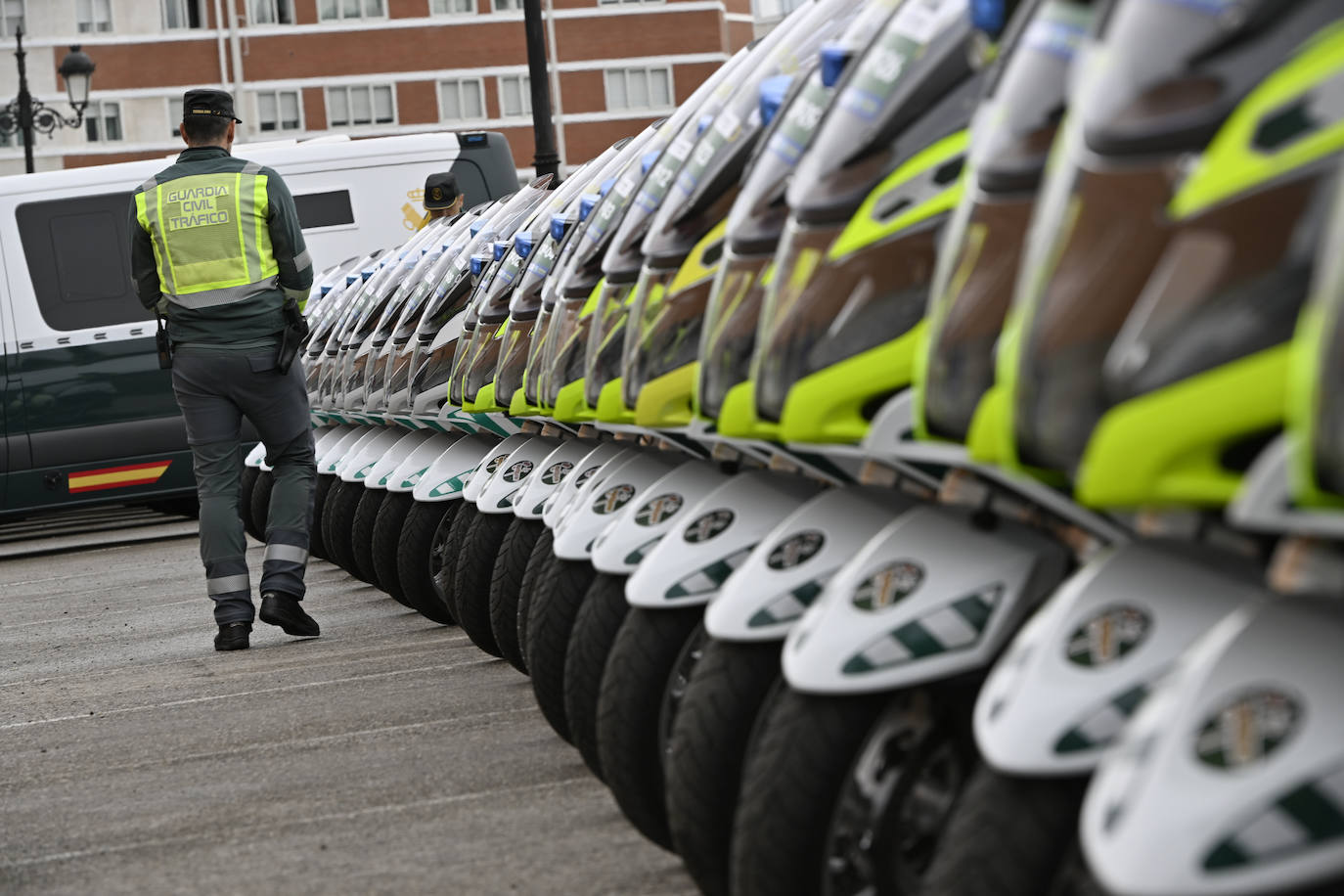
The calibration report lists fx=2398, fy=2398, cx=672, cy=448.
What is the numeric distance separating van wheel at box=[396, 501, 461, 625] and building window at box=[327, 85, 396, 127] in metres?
61.3

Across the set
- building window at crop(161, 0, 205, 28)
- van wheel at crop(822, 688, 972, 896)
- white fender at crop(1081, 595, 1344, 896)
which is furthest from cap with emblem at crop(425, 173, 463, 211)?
building window at crop(161, 0, 205, 28)

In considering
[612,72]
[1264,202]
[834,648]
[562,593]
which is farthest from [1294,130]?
[612,72]

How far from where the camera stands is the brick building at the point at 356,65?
219 feet

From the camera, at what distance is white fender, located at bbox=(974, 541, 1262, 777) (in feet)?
8.04

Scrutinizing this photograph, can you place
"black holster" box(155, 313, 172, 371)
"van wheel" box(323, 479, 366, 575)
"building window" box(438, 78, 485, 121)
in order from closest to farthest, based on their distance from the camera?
1. "black holster" box(155, 313, 172, 371)
2. "van wheel" box(323, 479, 366, 575)
3. "building window" box(438, 78, 485, 121)

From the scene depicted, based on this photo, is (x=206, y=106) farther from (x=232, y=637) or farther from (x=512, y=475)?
(x=512, y=475)

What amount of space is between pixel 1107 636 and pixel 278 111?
6652 cm

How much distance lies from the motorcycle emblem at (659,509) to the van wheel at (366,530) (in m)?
4.48

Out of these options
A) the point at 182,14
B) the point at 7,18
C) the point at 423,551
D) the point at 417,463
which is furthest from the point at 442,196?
the point at 7,18

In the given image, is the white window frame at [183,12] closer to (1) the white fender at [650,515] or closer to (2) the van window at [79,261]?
(2) the van window at [79,261]

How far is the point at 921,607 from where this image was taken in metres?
2.95

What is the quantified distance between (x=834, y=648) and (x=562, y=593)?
1874 millimetres

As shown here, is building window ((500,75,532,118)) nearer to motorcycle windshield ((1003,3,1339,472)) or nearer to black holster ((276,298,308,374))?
black holster ((276,298,308,374))

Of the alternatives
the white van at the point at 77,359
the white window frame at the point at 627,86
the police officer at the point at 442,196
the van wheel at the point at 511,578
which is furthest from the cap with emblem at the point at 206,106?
the white window frame at the point at 627,86
